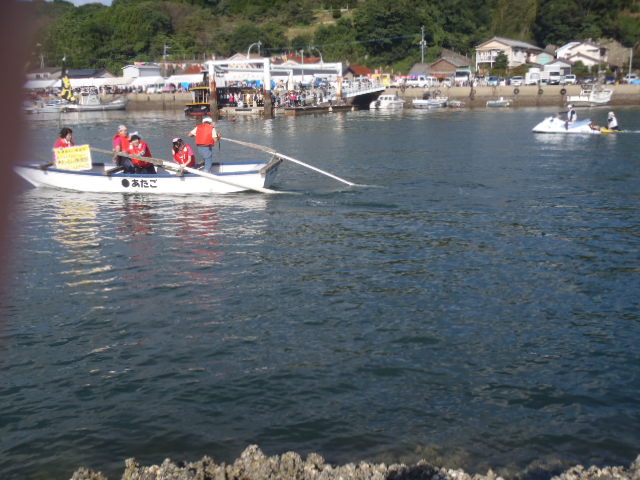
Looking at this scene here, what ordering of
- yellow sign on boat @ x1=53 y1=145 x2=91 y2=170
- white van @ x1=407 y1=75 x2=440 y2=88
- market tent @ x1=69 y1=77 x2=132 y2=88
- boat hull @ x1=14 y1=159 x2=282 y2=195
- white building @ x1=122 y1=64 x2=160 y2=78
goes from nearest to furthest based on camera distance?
boat hull @ x1=14 y1=159 x2=282 y2=195
yellow sign on boat @ x1=53 y1=145 x2=91 y2=170
white van @ x1=407 y1=75 x2=440 y2=88
market tent @ x1=69 y1=77 x2=132 y2=88
white building @ x1=122 y1=64 x2=160 y2=78

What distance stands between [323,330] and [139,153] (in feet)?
44.5

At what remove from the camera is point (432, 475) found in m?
6.22

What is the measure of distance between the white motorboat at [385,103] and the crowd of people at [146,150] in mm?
59337

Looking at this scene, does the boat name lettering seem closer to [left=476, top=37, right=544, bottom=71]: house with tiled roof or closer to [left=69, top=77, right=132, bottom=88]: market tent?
[left=69, top=77, right=132, bottom=88]: market tent

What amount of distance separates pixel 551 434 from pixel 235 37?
134 meters

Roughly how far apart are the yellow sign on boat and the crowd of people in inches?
11.2

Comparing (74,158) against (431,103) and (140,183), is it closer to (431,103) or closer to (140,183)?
(140,183)

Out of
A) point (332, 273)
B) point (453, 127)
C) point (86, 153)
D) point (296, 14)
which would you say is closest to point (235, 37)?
point (296, 14)

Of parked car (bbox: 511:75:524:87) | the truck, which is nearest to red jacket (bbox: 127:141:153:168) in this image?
parked car (bbox: 511:75:524:87)

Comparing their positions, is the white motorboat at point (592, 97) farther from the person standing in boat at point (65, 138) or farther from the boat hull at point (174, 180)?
the person standing in boat at point (65, 138)

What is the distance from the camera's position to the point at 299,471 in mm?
6453

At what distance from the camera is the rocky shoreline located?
617 cm

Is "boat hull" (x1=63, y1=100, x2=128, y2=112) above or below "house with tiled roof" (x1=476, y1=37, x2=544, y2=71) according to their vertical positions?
below

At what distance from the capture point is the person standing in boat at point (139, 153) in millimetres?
22141
